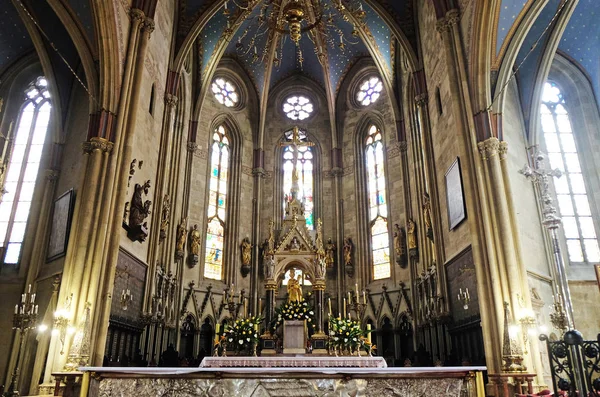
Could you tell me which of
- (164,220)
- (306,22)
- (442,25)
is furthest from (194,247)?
(442,25)

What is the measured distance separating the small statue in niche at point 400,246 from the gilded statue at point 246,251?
6699 millimetres

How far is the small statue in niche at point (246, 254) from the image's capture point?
71.2ft

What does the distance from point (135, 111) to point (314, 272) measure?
31.6 ft

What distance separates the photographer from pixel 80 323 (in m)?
10.8

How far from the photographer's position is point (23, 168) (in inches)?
702

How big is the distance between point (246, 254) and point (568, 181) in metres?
13.6

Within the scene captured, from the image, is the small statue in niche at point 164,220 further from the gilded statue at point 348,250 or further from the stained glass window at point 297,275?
the gilded statue at point 348,250

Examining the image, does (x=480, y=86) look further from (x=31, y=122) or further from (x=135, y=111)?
(x=31, y=122)

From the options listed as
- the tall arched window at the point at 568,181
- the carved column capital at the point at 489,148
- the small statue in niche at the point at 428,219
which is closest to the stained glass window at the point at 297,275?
the small statue in niche at the point at 428,219

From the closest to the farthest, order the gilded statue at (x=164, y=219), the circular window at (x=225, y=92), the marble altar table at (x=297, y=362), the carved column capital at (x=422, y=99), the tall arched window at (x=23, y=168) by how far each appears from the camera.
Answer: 1. the marble altar table at (x=297, y=362)
2. the tall arched window at (x=23, y=168)
3. the gilded statue at (x=164, y=219)
4. the carved column capital at (x=422, y=99)
5. the circular window at (x=225, y=92)

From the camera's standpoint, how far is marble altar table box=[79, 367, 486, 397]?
7391mm

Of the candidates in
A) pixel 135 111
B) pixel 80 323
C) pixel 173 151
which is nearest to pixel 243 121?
pixel 173 151

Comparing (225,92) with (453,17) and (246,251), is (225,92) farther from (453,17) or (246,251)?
(453,17)

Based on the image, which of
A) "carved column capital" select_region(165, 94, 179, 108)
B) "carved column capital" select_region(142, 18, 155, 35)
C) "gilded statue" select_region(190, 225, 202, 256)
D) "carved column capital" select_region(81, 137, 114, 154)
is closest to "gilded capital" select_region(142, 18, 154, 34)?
"carved column capital" select_region(142, 18, 155, 35)
